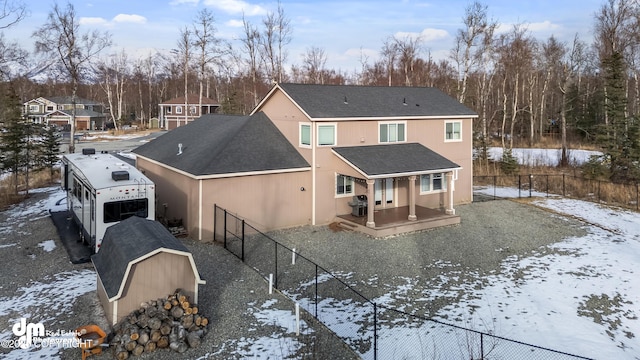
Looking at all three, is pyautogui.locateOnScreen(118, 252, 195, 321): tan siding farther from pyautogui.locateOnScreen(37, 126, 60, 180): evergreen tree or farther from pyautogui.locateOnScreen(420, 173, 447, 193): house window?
pyautogui.locateOnScreen(37, 126, 60, 180): evergreen tree

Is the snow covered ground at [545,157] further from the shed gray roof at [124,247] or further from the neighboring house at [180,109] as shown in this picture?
the neighboring house at [180,109]

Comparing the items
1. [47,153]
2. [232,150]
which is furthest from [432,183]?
[47,153]

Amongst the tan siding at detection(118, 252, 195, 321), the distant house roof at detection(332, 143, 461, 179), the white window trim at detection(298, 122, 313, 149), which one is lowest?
the tan siding at detection(118, 252, 195, 321)

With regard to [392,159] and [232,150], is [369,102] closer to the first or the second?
[392,159]

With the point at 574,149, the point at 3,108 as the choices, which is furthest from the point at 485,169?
the point at 3,108

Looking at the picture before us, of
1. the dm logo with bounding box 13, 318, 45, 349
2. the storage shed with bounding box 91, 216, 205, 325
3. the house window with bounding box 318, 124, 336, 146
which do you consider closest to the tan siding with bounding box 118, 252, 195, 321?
the storage shed with bounding box 91, 216, 205, 325

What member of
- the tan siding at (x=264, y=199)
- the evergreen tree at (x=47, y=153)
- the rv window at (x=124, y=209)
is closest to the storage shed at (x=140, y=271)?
the rv window at (x=124, y=209)
